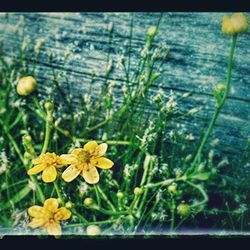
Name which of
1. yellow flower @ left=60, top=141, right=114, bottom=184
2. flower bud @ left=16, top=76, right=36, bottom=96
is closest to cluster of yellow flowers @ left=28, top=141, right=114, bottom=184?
yellow flower @ left=60, top=141, right=114, bottom=184

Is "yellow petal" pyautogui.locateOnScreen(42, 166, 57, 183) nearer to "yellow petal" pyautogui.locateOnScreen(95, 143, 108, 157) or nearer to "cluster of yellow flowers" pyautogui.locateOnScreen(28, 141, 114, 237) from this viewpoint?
"cluster of yellow flowers" pyautogui.locateOnScreen(28, 141, 114, 237)

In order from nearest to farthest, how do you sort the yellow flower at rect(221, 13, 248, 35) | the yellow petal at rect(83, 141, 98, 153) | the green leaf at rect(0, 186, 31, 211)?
the yellow flower at rect(221, 13, 248, 35)
the yellow petal at rect(83, 141, 98, 153)
the green leaf at rect(0, 186, 31, 211)

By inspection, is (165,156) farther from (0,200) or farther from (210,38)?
(0,200)

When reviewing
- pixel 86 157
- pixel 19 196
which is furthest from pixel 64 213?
pixel 19 196

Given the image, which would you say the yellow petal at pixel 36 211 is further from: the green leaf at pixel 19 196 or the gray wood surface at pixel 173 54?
the gray wood surface at pixel 173 54

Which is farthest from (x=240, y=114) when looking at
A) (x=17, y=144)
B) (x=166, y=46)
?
(x=17, y=144)

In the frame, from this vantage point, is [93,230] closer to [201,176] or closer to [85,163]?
[85,163]
